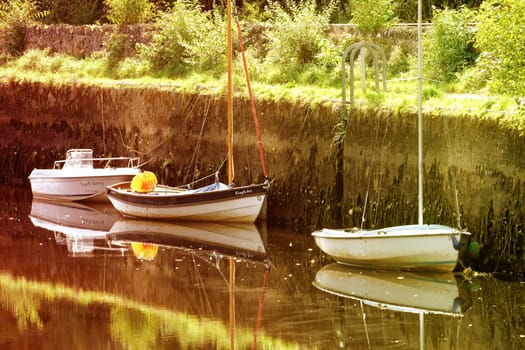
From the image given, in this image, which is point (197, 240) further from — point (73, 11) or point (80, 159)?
point (73, 11)

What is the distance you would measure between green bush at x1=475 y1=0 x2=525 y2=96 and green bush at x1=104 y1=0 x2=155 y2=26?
23.1 m

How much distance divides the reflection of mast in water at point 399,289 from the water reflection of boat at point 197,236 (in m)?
3.11

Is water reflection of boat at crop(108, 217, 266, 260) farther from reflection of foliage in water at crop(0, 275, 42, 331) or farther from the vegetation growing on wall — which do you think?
reflection of foliage in water at crop(0, 275, 42, 331)

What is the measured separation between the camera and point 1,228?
31.6 metres

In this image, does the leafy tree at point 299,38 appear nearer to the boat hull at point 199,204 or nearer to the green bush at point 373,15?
the green bush at point 373,15

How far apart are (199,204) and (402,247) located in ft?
28.7

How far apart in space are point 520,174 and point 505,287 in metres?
2.31

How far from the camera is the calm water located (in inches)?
758

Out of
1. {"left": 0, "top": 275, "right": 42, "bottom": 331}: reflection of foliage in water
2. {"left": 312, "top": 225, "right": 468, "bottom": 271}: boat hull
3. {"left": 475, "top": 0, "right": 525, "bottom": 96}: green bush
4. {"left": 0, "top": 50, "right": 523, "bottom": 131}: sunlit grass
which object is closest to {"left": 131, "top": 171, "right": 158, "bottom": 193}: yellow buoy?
{"left": 0, "top": 50, "right": 523, "bottom": 131}: sunlit grass

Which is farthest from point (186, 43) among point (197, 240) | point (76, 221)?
point (197, 240)

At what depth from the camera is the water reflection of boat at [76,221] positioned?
29.1m

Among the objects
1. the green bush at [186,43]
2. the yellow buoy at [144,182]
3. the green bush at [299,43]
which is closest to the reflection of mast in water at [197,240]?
the yellow buoy at [144,182]

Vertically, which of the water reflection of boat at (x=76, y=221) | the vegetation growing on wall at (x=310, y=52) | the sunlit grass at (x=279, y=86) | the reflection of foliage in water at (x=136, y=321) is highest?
the vegetation growing on wall at (x=310, y=52)

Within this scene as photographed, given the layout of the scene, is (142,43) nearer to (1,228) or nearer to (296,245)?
(1,228)
